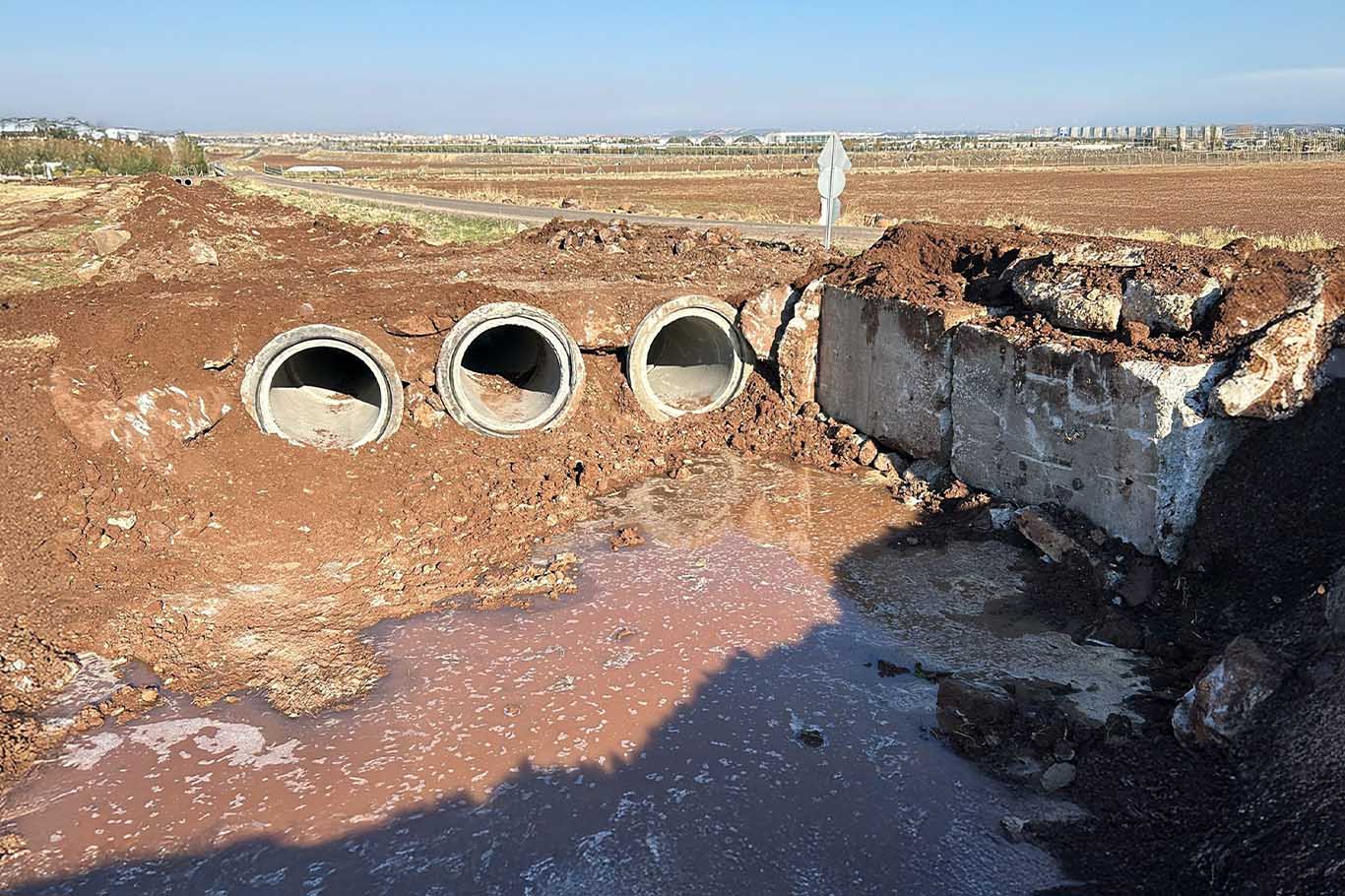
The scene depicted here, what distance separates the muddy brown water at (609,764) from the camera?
5.59 metres

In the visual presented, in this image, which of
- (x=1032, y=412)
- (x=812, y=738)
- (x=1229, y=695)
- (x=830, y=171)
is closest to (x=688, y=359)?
(x=830, y=171)

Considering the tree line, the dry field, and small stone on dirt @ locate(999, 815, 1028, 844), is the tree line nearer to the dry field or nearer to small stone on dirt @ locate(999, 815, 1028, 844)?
the dry field

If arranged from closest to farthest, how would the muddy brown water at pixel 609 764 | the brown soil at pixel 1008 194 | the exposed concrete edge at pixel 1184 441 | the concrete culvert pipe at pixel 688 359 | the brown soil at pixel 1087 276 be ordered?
1. the muddy brown water at pixel 609 764
2. the exposed concrete edge at pixel 1184 441
3. the brown soil at pixel 1087 276
4. the concrete culvert pipe at pixel 688 359
5. the brown soil at pixel 1008 194

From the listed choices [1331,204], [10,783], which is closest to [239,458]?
[10,783]

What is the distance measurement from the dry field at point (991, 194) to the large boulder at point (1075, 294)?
6.90 m

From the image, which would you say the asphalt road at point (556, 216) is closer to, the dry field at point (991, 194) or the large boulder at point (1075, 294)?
the dry field at point (991, 194)

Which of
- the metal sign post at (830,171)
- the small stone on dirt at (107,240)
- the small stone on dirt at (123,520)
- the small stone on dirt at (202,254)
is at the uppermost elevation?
the metal sign post at (830,171)

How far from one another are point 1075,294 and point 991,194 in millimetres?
34524

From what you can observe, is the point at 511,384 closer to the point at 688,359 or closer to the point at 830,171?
the point at 688,359

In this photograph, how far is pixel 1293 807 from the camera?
4.98m

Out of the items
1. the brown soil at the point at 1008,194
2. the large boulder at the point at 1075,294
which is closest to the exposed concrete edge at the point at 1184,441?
the large boulder at the point at 1075,294

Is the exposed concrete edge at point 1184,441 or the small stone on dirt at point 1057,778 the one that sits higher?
the exposed concrete edge at point 1184,441

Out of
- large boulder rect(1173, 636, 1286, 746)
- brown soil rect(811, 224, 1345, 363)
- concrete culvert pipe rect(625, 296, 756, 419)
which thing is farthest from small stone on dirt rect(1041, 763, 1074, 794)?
concrete culvert pipe rect(625, 296, 756, 419)

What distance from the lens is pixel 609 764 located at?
21.3 feet
